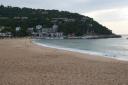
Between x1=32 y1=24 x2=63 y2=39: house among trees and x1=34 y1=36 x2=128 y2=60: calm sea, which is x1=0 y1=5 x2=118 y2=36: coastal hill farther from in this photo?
x1=34 y1=36 x2=128 y2=60: calm sea

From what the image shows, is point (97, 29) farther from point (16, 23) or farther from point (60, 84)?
point (60, 84)

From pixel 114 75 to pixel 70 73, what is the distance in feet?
5.86

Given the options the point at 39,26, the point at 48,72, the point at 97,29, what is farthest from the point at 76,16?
the point at 48,72

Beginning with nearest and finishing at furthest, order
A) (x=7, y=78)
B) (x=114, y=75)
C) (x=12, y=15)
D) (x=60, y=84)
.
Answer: (x=60, y=84), (x=7, y=78), (x=114, y=75), (x=12, y=15)

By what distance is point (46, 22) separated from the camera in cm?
15762

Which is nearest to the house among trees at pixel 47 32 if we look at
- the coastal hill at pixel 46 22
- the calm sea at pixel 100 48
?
the coastal hill at pixel 46 22

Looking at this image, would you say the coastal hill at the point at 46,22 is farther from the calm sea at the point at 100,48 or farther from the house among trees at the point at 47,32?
the calm sea at the point at 100,48

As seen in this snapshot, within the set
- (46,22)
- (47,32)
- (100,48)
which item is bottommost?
(100,48)

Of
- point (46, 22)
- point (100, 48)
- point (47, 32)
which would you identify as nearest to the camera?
point (100, 48)

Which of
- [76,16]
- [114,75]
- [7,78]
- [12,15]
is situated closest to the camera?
[7,78]

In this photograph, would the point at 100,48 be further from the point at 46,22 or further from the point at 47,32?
the point at 46,22

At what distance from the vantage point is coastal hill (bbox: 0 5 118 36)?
484 ft

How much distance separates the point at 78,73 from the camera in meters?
13.3

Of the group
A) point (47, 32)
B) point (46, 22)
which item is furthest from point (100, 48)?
point (46, 22)
